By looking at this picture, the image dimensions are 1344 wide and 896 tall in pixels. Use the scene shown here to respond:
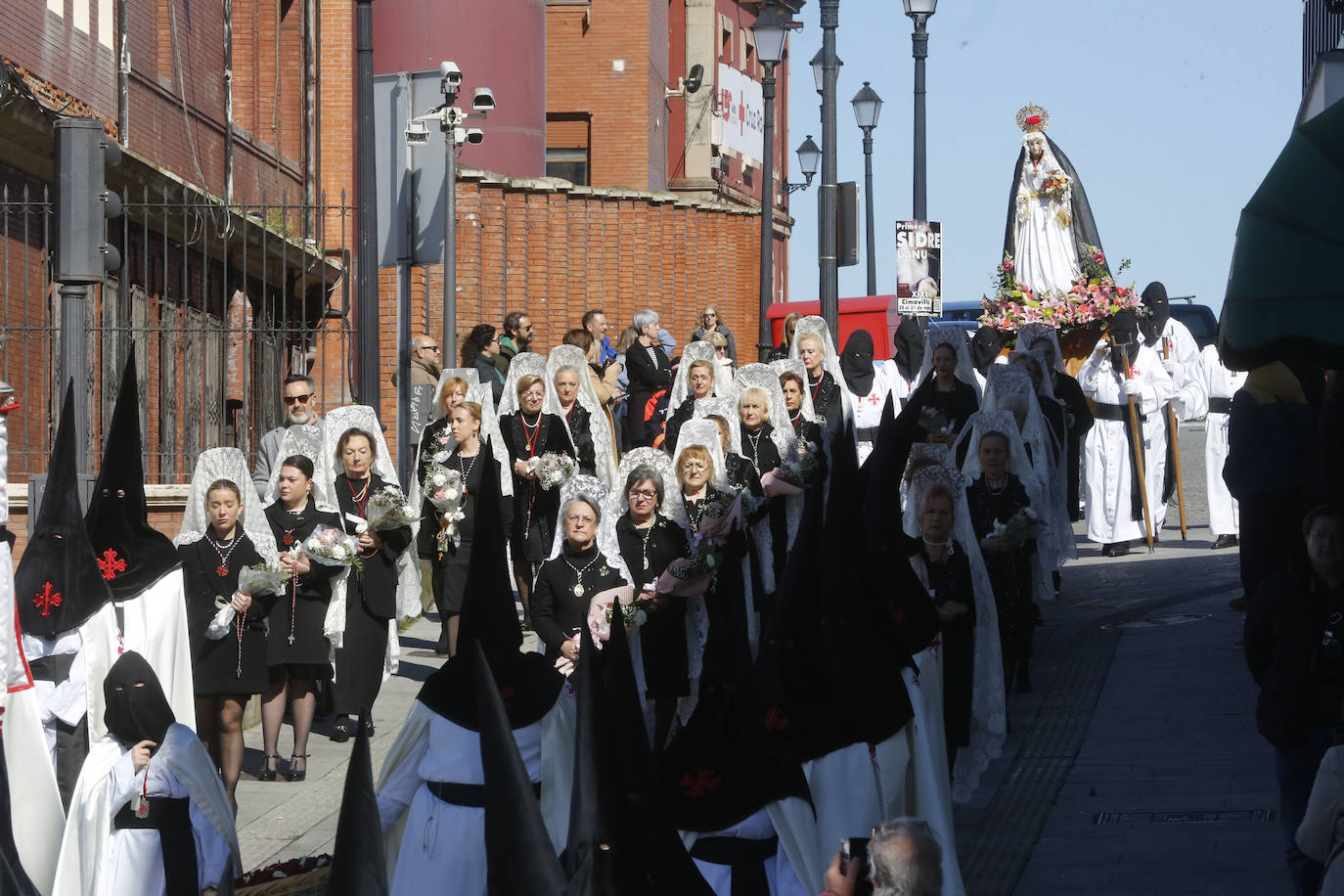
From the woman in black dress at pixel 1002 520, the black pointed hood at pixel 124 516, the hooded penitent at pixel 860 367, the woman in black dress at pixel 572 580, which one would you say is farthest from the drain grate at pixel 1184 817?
the hooded penitent at pixel 860 367

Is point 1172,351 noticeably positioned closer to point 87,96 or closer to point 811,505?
point 87,96

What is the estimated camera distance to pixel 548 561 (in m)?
10.9

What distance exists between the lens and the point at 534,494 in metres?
13.7

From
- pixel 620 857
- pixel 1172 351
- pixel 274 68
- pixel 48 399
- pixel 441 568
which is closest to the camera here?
pixel 620 857

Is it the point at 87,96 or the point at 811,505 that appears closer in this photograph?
the point at 811,505

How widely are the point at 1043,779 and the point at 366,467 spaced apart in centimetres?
419

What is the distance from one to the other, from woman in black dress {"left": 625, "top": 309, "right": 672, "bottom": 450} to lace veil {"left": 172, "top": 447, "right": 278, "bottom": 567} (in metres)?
7.02

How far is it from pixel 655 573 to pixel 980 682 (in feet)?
5.77

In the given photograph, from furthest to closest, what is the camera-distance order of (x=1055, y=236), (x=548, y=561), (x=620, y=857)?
(x=1055, y=236) → (x=548, y=561) → (x=620, y=857)

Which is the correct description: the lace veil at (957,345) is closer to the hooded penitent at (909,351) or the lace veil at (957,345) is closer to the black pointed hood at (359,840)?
the hooded penitent at (909,351)

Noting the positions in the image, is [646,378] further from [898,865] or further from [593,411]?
[898,865]

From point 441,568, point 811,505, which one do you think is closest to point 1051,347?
point 441,568

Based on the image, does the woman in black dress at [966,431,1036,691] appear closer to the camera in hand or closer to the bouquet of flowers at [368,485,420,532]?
the bouquet of flowers at [368,485,420,532]

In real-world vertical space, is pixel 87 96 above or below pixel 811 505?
above
